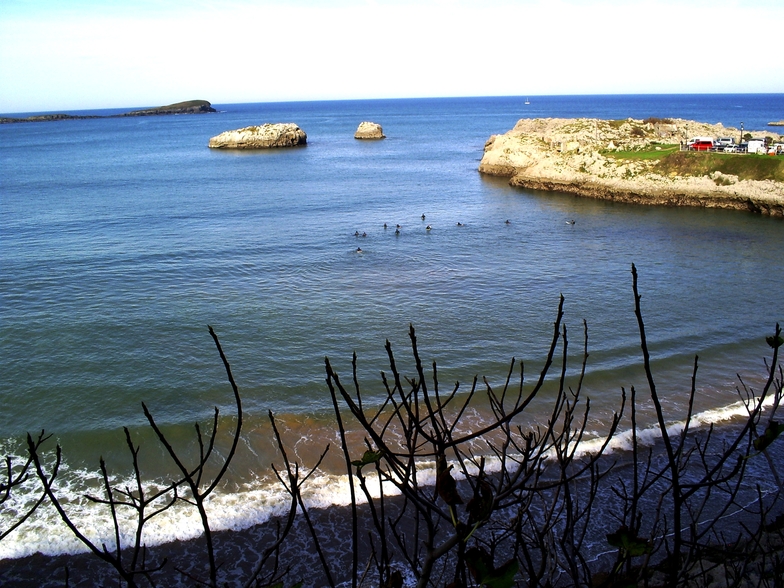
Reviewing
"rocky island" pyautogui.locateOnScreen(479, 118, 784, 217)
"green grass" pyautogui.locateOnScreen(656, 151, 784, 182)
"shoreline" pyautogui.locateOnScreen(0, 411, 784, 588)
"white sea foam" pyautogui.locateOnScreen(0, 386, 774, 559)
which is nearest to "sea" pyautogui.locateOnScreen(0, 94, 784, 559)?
"white sea foam" pyautogui.locateOnScreen(0, 386, 774, 559)

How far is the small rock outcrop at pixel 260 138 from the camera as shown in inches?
3659

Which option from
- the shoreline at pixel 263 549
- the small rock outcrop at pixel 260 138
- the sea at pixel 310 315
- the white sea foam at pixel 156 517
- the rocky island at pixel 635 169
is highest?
the small rock outcrop at pixel 260 138

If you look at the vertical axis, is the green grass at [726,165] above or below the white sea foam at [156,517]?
above

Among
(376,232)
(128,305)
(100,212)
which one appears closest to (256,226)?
(376,232)

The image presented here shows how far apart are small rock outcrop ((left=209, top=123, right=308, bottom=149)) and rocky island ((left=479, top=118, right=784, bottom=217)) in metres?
43.3

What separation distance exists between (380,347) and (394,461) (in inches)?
637

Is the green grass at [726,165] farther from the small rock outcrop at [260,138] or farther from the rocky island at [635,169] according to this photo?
the small rock outcrop at [260,138]

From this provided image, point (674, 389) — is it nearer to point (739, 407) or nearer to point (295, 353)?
point (739, 407)

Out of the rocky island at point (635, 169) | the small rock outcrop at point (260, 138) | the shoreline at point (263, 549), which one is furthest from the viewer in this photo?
the small rock outcrop at point (260, 138)

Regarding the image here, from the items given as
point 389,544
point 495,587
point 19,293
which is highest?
point 495,587

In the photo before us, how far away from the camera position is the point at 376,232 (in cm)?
3538

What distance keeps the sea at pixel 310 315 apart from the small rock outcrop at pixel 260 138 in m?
48.6

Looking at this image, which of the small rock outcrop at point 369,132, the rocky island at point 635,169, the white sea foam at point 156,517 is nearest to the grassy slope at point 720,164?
the rocky island at point 635,169

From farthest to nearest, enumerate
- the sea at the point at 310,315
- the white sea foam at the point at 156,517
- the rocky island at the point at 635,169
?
1. the rocky island at the point at 635,169
2. the sea at the point at 310,315
3. the white sea foam at the point at 156,517
